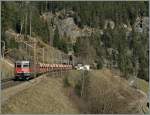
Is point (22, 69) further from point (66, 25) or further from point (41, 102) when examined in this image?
point (66, 25)

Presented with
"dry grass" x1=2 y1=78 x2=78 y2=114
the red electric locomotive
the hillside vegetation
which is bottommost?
"dry grass" x1=2 y1=78 x2=78 y2=114

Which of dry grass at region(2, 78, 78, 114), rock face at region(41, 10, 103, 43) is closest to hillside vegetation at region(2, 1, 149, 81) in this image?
rock face at region(41, 10, 103, 43)

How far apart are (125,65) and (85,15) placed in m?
44.5

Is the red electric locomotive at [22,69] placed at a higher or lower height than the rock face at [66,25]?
lower

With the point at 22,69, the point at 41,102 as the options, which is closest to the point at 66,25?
the point at 22,69

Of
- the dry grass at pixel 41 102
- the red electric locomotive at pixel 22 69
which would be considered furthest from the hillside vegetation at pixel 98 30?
the dry grass at pixel 41 102

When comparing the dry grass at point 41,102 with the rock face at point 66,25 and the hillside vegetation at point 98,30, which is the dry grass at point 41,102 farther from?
the rock face at point 66,25

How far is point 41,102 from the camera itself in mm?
39875

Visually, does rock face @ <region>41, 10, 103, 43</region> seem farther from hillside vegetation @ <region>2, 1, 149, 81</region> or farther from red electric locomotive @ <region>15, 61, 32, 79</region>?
red electric locomotive @ <region>15, 61, 32, 79</region>

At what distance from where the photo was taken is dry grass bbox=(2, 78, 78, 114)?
33706mm

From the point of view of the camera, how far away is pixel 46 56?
102312mm

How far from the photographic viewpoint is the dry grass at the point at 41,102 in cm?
3371

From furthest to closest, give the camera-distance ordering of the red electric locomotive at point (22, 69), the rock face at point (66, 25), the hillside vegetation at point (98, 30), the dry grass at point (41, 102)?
the rock face at point (66, 25) → the hillside vegetation at point (98, 30) → the red electric locomotive at point (22, 69) → the dry grass at point (41, 102)

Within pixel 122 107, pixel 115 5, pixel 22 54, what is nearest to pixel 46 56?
pixel 22 54
